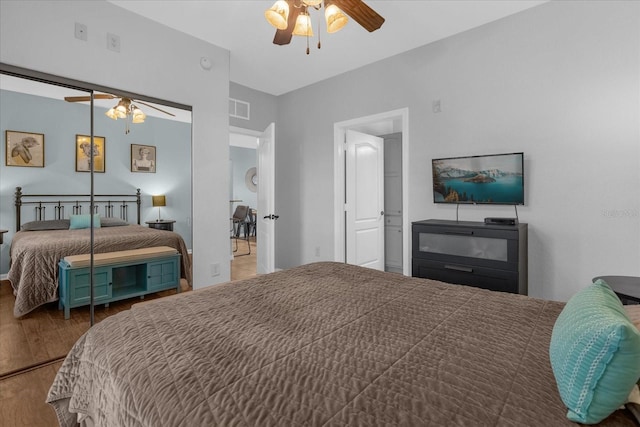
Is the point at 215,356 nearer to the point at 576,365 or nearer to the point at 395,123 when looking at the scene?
the point at 576,365

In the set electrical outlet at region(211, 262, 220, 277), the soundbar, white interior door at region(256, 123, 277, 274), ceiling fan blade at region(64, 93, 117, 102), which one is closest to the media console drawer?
the soundbar

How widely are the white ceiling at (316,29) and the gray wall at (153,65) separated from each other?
0.17 metres

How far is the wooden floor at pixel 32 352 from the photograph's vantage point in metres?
1.69

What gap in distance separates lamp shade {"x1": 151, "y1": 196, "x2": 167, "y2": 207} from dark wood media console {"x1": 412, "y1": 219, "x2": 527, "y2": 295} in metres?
2.34

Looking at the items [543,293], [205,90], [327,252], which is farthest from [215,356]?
[327,252]

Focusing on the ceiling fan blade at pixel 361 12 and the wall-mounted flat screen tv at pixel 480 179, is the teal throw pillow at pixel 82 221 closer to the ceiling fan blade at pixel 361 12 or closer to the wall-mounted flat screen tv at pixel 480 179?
the ceiling fan blade at pixel 361 12

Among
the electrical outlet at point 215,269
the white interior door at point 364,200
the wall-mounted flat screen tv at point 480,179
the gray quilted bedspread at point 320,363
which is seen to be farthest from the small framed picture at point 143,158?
the wall-mounted flat screen tv at point 480,179

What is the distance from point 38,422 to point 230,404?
5.64 feet

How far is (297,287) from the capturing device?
1.53m

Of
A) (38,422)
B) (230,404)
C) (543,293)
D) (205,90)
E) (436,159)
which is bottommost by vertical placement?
(38,422)

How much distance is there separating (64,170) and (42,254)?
64 centimetres

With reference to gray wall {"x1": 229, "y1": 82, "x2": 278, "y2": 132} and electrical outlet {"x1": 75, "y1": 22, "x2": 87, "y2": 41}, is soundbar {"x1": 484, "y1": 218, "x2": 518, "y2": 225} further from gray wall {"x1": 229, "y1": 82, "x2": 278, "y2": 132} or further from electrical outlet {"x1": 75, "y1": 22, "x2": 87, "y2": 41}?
electrical outlet {"x1": 75, "y1": 22, "x2": 87, "y2": 41}

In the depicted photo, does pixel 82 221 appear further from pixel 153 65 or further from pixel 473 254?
pixel 473 254

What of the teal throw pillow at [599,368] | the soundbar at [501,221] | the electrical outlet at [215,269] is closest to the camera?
the teal throw pillow at [599,368]
